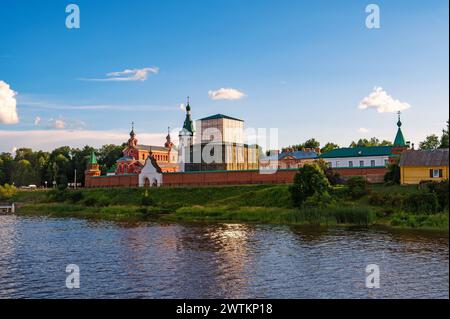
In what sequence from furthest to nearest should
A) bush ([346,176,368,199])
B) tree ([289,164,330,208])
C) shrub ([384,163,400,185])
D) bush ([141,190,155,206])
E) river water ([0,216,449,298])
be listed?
1. bush ([141,190,155,206])
2. shrub ([384,163,400,185])
3. bush ([346,176,368,199])
4. tree ([289,164,330,208])
5. river water ([0,216,449,298])

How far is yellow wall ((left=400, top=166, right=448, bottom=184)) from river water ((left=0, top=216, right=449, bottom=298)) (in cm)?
1296

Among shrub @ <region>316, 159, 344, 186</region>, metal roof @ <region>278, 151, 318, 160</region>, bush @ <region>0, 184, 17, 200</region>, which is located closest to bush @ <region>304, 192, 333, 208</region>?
shrub @ <region>316, 159, 344, 186</region>

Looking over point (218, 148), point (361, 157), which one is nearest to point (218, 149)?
point (218, 148)

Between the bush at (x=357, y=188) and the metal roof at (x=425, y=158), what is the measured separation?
4165 millimetres

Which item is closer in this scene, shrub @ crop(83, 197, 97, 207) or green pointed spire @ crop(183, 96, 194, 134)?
shrub @ crop(83, 197, 97, 207)

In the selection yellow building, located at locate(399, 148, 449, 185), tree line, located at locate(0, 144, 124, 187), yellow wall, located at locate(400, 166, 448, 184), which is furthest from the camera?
tree line, located at locate(0, 144, 124, 187)

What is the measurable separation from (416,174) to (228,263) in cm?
2606

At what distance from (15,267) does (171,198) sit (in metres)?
34.3

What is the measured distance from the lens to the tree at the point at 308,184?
131ft

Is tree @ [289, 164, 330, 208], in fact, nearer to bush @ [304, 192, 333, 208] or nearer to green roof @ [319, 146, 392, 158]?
bush @ [304, 192, 333, 208]

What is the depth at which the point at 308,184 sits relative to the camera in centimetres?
4022

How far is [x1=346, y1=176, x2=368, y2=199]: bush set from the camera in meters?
40.9
